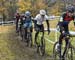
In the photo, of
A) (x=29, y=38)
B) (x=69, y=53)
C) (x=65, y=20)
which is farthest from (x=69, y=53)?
(x=29, y=38)

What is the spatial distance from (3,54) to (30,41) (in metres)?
2.89

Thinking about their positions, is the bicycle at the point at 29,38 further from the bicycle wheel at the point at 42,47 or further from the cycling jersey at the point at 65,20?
the cycling jersey at the point at 65,20

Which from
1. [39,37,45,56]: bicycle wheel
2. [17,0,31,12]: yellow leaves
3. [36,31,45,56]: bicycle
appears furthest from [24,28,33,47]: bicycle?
[17,0,31,12]: yellow leaves

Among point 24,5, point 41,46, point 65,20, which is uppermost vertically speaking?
point 65,20

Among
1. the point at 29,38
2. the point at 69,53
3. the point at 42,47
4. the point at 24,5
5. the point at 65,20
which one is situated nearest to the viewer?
the point at 69,53

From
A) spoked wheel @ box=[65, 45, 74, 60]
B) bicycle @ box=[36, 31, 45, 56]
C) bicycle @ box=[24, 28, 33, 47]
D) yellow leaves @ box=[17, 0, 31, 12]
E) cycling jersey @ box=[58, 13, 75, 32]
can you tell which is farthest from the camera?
yellow leaves @ box=[17, 0, 31, 12]

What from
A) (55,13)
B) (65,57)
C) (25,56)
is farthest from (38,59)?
(55,13)

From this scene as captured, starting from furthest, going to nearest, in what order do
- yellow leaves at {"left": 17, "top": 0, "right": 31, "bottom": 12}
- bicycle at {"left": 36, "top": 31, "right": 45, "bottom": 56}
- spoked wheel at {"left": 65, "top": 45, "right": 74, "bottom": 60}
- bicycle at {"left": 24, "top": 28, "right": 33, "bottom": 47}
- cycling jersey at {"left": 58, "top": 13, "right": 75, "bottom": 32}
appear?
yellow leaves at {"left": 17, "top": 0, "right": 31, "bottom": 12} < bicycle at {"left": 24, "top": 28, "right": 33, "bottom": 47} < bicycle at {"left": 36, "top": 31, "right": 45, "bottom": 56} < cycling jersey at {"left": 58, "top": 13, "right": 75, "bottom": 32} < spoked wheel at {"left": 65, "top": 45, "right": 74, "bottom": 60}

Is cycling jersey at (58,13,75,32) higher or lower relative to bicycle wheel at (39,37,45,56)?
higher

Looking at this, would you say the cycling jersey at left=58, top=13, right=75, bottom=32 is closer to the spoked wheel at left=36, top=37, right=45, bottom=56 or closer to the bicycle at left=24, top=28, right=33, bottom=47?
the spoked wheel at left=36, top=37, right=45, bottom=56

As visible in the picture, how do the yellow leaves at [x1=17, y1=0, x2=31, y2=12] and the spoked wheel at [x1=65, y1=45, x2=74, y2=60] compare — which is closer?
the spoked wheel at [x1=65, y1=45, x2=74, y2=60]

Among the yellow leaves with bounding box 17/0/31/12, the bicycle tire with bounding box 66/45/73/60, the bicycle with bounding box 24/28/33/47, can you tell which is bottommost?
the yellow leaves with bounding box 17/0/31/12

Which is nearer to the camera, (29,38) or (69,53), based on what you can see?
(69,53)

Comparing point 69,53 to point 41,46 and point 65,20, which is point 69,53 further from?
point 41,46
